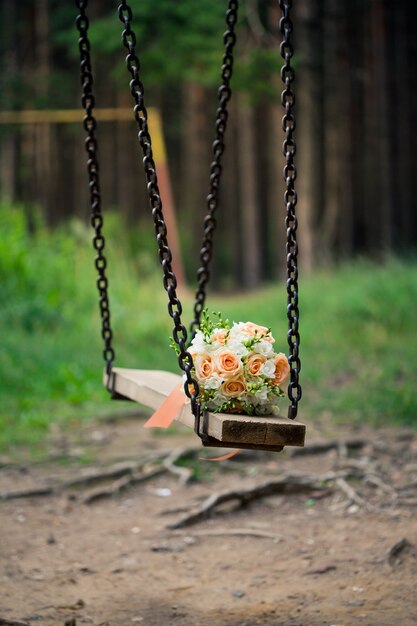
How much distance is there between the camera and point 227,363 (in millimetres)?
3334

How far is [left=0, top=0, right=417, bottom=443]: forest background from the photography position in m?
9.40

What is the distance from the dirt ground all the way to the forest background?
1219 mm

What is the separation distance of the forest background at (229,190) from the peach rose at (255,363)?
4.18 meters

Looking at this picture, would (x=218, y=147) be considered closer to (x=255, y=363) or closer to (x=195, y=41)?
(x=255, y=363)

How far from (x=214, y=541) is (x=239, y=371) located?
6.32 feet

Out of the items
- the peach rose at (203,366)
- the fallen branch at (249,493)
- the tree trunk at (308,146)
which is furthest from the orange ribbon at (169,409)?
the tree trunk at (308,146)

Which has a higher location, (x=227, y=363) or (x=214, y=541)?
(x=227, y=363)

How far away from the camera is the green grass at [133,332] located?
25.9 feet

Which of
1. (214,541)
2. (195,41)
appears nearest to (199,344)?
(214,541)

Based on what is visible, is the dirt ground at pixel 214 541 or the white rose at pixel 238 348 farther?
the dirt ground at pixel 214 541

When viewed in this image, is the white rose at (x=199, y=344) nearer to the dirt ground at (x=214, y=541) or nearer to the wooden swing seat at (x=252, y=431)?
the wooden swing seat at (x=252, y=431)

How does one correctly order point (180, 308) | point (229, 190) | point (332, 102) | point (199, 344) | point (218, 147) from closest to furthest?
point (180, 308) < point (199, 344) < point (218, 147) < point (332, 102) < point (229, 190)

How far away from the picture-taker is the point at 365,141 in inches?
917

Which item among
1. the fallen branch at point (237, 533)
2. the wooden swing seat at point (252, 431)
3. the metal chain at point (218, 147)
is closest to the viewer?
the wooden swing seat at point (252, 431)
